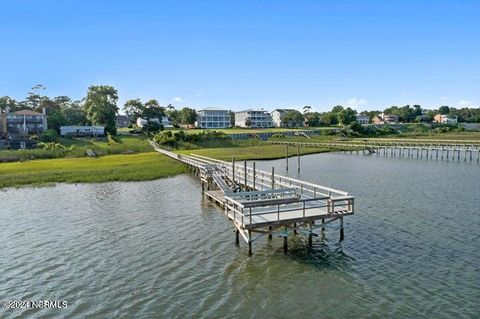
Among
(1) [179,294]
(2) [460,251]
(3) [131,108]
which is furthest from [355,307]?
(3) [131,108]

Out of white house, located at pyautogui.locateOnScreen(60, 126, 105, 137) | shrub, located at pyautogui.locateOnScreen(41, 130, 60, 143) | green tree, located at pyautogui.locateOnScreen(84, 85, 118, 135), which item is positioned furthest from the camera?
green tree, located at pyautogui.locateOnScreen(84, 85, 118, 135)

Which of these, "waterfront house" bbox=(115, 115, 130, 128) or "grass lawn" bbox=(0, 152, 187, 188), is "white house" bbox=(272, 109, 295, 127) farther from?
"grass lawn" bbox=(0, 152, 187, 188)

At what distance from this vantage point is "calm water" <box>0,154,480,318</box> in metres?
13.4

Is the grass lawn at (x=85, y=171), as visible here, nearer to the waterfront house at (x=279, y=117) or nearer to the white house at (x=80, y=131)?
the white house at (x=80, y=131)

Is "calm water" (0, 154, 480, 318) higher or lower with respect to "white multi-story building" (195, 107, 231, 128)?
lower

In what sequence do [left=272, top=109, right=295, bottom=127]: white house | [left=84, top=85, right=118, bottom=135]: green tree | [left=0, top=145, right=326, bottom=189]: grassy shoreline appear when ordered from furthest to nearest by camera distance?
1. [left=272, top=109, right=295, bottom=127]: white house
2. [left=84, top=85, right=118, bottom=135]: green tree
3. [left=0, top=145, right=326, bottom=189]: grassy shoreline

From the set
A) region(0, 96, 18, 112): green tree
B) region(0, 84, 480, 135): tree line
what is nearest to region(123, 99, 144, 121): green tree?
region(0, 84, 480, 135): tree line

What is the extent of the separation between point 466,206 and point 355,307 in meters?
18.3

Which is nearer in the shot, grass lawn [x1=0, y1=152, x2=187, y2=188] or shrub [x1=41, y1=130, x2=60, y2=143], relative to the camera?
grass lawn [x1=0, y1=152, x2=187, y2=188]

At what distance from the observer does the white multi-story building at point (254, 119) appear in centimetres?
16975

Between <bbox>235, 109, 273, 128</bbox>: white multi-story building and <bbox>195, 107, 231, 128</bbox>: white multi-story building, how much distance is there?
24.3 ft

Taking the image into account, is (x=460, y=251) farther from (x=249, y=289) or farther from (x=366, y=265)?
(x=249, y=289)

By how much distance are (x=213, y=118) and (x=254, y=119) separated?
1784cm

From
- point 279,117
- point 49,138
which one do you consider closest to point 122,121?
point 279,117
